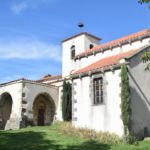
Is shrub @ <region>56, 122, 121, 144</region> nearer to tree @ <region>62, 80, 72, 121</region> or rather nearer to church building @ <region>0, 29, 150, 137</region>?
church building @ <region>0, 29, 150, 137</region>

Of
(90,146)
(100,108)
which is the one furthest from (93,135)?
(90,146)

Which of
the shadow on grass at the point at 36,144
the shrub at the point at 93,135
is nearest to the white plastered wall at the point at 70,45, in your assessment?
the shrub at the point at 93,135

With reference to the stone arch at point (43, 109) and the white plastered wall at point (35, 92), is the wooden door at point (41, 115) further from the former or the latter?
the white plastered wall at point (35, 92)

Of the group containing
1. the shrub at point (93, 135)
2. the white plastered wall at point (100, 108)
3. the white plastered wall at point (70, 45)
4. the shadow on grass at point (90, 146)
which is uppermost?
the white plastered wall at point (70, 45)

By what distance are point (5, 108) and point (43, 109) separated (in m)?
3.82

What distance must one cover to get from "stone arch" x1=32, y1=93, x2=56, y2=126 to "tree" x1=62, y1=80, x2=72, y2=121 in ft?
9.15

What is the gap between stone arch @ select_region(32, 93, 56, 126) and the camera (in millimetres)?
33750

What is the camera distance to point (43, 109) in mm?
34531

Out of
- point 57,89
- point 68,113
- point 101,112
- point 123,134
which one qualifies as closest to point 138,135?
point 123,134

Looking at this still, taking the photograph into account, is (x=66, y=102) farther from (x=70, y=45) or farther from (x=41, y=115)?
(x=70, y=45)

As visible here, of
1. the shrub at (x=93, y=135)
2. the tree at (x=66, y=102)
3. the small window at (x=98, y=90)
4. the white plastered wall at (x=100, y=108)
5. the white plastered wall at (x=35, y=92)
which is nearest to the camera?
the shrub at (x=93, y=135)

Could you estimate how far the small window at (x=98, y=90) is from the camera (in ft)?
72.4

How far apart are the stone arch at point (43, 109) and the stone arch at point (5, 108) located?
2595 mm

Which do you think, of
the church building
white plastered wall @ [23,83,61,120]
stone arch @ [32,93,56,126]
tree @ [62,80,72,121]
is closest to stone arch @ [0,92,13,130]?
the church building
